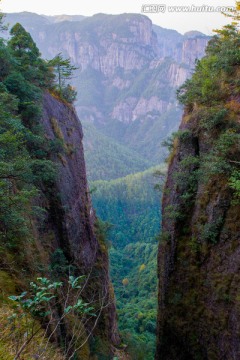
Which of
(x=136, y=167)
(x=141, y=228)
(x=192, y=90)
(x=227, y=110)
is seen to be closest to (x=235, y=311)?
(x=227, y=110)

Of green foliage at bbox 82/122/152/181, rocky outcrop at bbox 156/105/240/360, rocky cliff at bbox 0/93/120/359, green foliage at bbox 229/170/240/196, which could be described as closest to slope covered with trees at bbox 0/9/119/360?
rocky cliff at bbox 0/93/120/359

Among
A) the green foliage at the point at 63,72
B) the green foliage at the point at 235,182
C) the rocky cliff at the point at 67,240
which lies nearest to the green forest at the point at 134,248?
the rocky cliff at the point at 67,240

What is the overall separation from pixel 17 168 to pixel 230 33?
11680mm

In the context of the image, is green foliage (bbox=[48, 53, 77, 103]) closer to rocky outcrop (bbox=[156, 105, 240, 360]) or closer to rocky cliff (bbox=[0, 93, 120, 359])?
rocky cliff (bbox=[0, 93, 120, 359])

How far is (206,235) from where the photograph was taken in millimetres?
11266

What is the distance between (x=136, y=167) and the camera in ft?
586

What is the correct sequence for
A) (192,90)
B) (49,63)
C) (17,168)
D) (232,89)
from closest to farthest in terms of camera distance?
(17,168), (232,89), (192,90), (49,63)

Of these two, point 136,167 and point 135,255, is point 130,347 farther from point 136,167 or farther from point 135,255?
point 136,167

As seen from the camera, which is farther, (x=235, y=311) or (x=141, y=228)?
(x=141, y=228)

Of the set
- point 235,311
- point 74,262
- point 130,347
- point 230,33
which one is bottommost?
point 130,347

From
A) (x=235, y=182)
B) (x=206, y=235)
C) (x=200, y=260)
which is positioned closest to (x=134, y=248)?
(x=200, y=260)

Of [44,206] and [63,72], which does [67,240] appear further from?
[63,72]

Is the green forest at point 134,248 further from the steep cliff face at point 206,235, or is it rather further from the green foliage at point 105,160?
the green foliage at point 105,160

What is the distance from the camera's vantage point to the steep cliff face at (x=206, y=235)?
33.4ft
